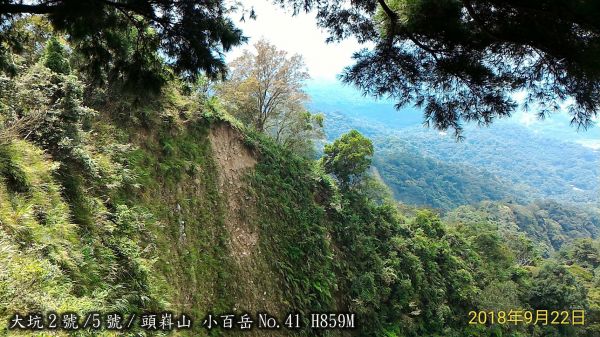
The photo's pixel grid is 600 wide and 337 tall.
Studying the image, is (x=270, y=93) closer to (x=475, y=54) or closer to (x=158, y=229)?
(x=158, y=229)

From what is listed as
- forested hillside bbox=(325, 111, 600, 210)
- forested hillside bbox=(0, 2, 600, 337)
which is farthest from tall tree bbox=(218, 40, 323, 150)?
forested hillside bbox=(325, 111, 600, 210)

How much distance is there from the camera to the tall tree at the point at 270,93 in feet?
53.9

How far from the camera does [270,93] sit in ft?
55.6

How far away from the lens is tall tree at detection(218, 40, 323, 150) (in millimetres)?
16438

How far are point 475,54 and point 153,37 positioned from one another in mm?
3169

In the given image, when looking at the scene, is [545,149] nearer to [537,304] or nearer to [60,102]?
[537,304]

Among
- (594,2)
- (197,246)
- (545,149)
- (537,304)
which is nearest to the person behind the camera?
(594,2)

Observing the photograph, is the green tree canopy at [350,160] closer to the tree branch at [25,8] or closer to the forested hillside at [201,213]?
the forested hillside at [201,213]

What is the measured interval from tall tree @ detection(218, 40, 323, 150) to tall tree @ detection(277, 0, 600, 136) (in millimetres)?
13020

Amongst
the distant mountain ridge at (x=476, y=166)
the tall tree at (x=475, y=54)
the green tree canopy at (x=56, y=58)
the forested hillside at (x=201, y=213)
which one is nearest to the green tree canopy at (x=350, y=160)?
the forested hillside at (x=201, y=213)

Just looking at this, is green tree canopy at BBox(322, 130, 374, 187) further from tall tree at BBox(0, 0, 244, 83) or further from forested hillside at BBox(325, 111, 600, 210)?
forested hillside at BBox(325, 111, 600, 210)

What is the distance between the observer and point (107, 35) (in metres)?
3.60

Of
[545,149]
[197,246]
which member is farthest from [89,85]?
[545,149]

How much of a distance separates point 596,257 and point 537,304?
81.6 ft
